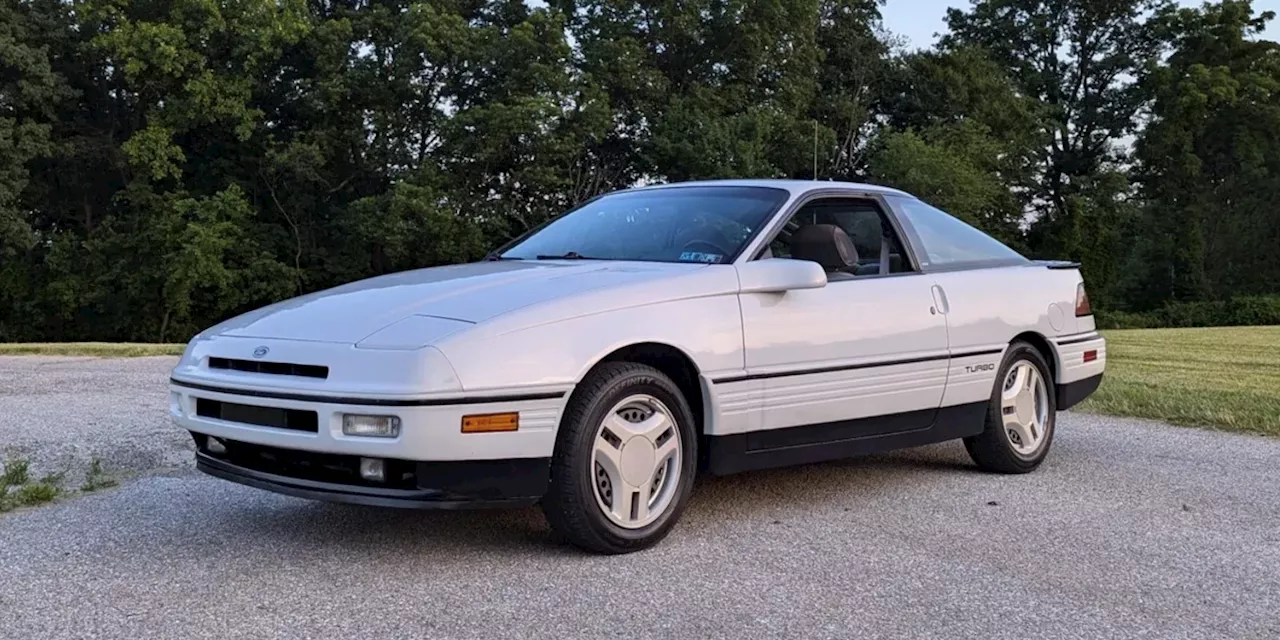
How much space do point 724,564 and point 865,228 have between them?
6.99ft

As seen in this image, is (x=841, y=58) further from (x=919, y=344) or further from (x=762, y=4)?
(x=919, y=344)

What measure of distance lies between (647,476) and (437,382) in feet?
3.01

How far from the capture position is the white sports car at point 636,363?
3754mm

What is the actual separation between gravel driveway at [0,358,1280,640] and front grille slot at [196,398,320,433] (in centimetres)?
48

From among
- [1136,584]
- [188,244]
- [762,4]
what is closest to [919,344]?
[1136,584]

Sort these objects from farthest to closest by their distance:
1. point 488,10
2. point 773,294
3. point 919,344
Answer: point 488,10
point 919,344
point 773,294

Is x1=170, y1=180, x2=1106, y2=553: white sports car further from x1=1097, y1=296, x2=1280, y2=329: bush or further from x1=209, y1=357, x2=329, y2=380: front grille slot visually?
x1=1097, y1=296, x2=1280, y2=329: bush

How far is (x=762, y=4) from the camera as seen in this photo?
38.1 m

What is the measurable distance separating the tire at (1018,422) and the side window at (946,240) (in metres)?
0.49

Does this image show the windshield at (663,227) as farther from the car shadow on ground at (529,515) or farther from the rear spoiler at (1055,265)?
the rear spoiler at (1055,265)

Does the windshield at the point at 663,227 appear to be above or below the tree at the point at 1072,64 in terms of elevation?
below

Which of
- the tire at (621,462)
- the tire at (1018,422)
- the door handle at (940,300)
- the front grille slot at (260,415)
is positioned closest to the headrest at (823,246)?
the door handle at (940,300)

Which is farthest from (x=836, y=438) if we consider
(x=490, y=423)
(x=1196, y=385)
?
(x=1196, y=385)

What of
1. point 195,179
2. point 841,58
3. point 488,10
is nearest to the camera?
point 195,179
